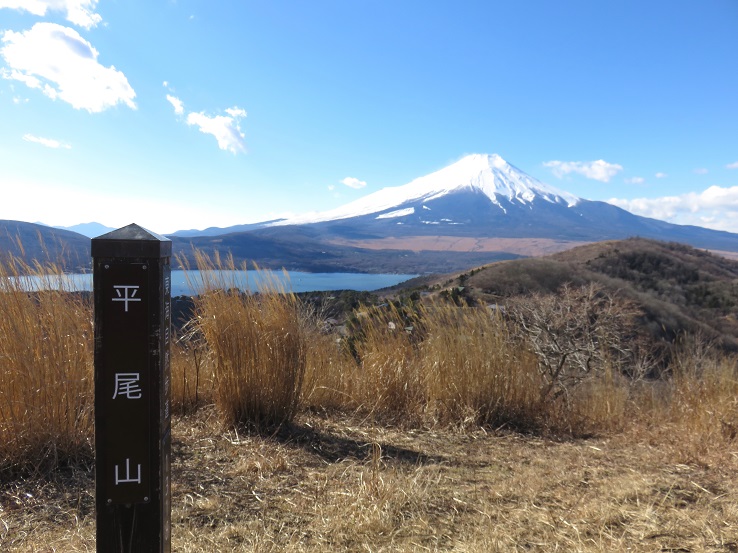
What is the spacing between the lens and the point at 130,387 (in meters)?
1.75

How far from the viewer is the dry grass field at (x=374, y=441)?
8.94 feet

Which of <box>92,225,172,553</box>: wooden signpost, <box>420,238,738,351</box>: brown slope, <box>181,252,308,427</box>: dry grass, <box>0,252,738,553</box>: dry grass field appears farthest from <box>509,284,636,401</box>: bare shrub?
<box>420,238,738,351</box>: brown slope

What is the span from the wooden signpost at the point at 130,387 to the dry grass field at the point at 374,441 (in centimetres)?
81

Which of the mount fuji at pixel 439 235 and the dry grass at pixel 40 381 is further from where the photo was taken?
the mount fuji at pixel 439 235

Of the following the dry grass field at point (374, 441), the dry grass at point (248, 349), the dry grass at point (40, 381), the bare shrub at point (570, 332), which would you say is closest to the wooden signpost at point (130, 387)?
the dry grass field at point (374, 441)

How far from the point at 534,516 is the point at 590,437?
2.18m

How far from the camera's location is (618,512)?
2.92 meters

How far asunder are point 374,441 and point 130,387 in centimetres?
273

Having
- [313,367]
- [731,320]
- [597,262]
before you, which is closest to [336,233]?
[597,262]

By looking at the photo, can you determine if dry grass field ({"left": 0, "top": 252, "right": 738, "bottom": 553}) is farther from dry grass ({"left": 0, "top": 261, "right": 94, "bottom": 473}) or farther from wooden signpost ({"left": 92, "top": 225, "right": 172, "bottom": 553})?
wooden signpost ({"left": 92, "top": 225, "right": 172, "bottom": 553})

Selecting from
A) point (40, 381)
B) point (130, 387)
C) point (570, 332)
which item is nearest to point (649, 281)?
point (570, 332)

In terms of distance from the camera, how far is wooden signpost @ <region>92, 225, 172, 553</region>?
172 centimetres

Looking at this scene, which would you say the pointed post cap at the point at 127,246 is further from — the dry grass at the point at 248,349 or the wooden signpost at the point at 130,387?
the dry grass at the point at 248,349

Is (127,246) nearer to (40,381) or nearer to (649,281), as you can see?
(40,381)
